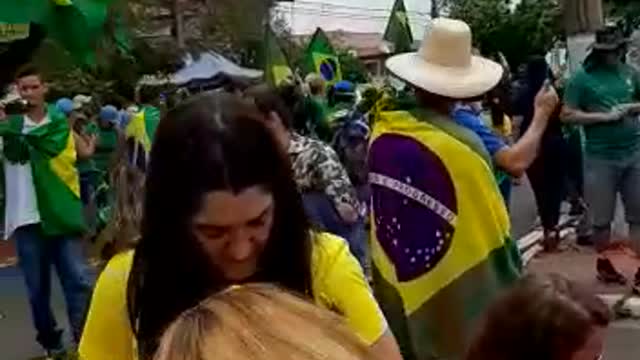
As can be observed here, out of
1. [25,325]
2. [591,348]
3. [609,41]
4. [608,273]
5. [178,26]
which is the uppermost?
[591,348]

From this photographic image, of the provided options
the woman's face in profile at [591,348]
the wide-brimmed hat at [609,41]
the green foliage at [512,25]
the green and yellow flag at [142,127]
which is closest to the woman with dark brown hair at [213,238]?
the woman's face in profile at [591,348]

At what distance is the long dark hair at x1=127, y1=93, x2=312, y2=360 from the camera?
2348 millimetres

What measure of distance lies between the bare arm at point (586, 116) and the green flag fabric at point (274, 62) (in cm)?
284

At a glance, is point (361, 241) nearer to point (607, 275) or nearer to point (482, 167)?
point (607, 275)

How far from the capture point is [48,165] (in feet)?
26.3

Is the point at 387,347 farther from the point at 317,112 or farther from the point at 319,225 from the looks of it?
the point at 317,112

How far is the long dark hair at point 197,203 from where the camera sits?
2348mm

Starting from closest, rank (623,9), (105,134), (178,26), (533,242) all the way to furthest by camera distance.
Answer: (533,242) → (105,134) → (623,9) → (178,26)

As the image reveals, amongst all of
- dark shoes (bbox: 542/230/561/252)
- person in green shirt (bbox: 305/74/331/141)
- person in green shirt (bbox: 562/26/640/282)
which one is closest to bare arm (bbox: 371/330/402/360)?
person in green shirt (bbox: 305/74/331/141)

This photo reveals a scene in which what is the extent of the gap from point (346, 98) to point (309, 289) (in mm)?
13896

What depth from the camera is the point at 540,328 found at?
3.30 metres

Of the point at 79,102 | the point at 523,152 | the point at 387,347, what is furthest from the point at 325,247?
the point at 79,102

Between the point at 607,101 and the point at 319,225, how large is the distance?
5398 millimetres

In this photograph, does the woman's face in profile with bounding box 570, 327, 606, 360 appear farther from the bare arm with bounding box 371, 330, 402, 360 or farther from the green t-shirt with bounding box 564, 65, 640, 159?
the green t-shirt with bounding box 564, 65, 640, 159
